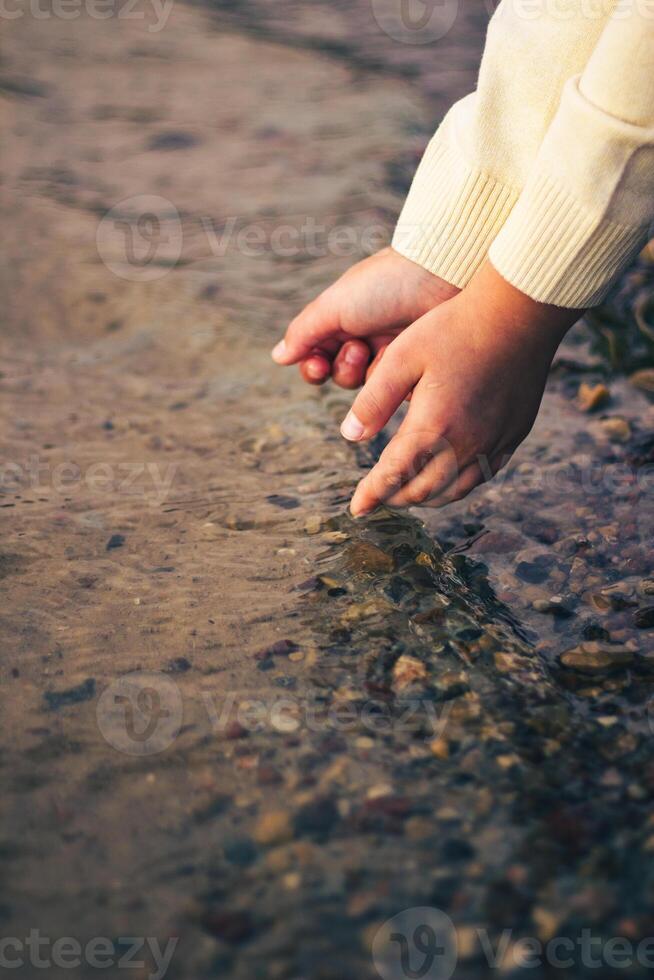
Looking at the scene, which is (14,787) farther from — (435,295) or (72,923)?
(435,295)

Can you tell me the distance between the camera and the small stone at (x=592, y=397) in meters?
2.60

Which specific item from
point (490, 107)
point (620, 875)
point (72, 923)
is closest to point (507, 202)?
point (490, 107)

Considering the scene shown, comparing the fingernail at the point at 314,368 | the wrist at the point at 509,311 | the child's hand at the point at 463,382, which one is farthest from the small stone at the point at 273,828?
the fingernail at the point at 314,368

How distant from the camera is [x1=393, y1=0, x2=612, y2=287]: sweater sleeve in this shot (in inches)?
67.4

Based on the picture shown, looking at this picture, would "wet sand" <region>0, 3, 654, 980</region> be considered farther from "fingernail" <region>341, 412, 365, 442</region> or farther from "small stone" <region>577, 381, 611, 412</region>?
"fingernail" <region>341, 412, 365, 442</region>

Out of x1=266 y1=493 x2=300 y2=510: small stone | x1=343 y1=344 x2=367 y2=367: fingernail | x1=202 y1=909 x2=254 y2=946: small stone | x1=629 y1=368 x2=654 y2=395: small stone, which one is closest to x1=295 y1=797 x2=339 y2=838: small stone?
x1=202 y1=909 x2=254 y2=946: small stone

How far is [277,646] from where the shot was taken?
173 cm

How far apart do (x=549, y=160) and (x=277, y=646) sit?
1.00 m

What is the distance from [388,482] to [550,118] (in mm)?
770

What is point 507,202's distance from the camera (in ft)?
6.17

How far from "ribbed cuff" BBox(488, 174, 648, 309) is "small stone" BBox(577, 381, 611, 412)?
1006 mm

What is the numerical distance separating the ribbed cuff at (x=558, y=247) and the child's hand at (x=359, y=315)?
467mm

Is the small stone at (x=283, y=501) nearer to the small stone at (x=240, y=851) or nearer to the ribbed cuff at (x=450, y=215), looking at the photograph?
the ribbed cuff at (x=450, y=215)

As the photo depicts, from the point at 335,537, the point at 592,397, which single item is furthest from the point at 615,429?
the point at 335,537
